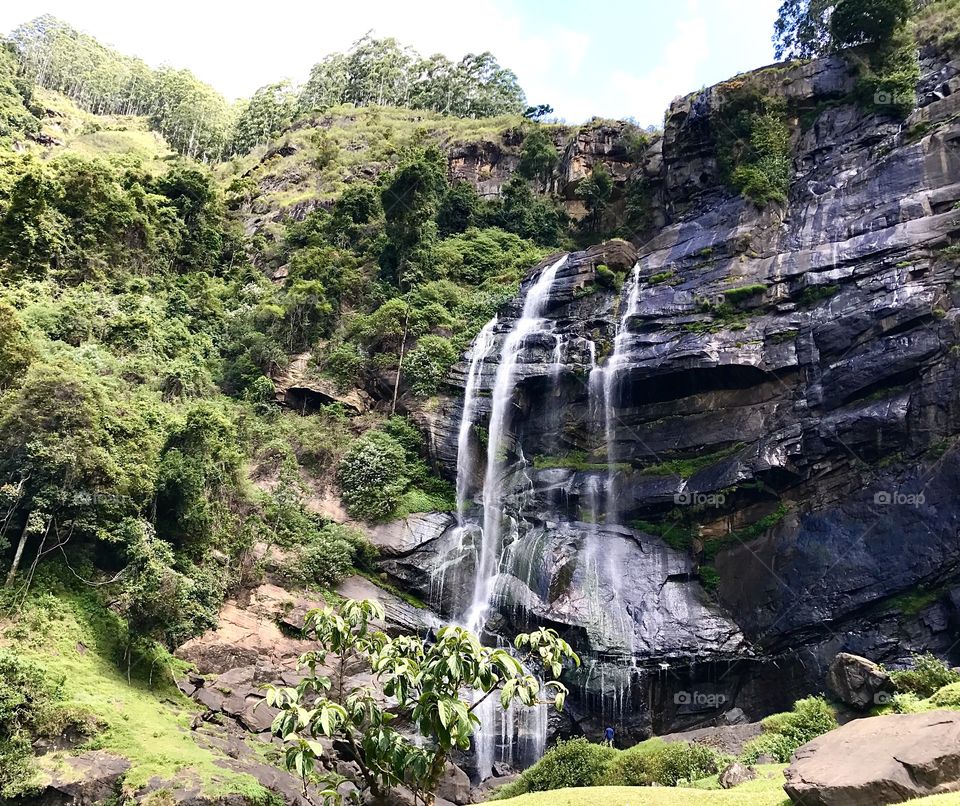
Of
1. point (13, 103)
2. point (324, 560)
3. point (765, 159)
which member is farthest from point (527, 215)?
point (13, 103)

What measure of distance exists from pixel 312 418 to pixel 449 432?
5.83 metres

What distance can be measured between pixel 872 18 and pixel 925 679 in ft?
90.6

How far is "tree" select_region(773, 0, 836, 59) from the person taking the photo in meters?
38.7

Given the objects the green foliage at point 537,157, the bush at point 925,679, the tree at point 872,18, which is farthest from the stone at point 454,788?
the green foliage at point 537,157

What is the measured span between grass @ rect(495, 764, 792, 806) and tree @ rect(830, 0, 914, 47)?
30.3 m

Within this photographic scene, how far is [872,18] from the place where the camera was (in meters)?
29.2

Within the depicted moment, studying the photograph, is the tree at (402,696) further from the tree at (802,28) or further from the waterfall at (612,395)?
the tree at (802,28)

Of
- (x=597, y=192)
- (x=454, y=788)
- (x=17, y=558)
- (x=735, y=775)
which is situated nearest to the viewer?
(x=735, y=775)

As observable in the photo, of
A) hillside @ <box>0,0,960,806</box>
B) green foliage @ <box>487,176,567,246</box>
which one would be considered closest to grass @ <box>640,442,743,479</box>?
hillside @ <box>0,0,960,806</box>

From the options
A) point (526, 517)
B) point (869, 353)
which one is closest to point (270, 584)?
point (526, 517)

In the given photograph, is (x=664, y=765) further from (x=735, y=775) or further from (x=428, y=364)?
(x=428, y=364)

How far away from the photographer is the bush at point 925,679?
42.3 ft

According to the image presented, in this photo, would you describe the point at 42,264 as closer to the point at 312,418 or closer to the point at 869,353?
the point at 312,418

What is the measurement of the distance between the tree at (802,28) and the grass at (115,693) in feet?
135
